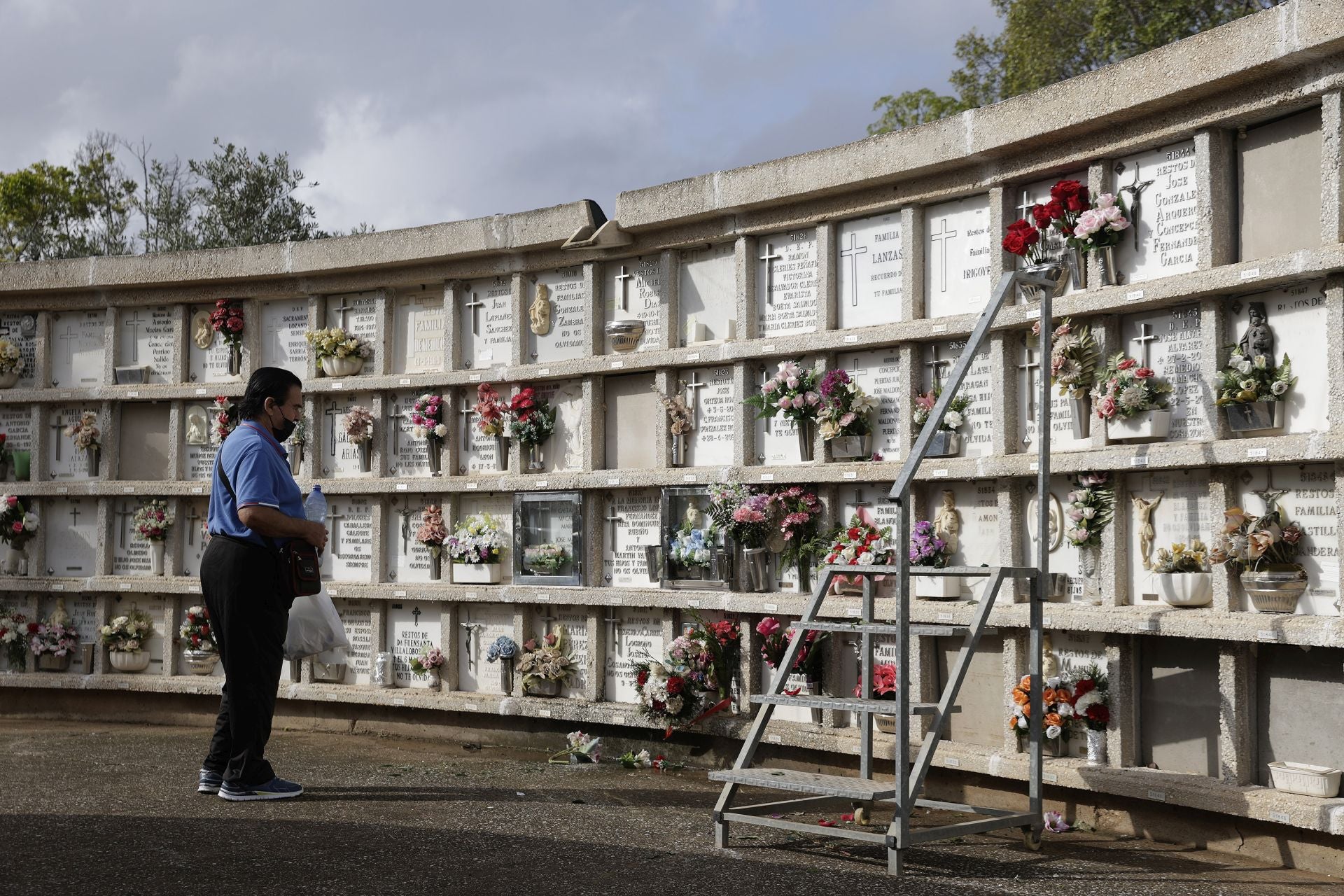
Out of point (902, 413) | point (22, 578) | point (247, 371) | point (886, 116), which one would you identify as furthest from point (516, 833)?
point (886, 116)

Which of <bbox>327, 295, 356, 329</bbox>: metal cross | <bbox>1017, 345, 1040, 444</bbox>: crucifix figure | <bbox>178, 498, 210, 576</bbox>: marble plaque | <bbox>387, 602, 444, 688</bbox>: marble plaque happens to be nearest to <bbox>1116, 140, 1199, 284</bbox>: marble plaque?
<bbox>1017, 345, 1040, 444</bbox>: crucifix figure

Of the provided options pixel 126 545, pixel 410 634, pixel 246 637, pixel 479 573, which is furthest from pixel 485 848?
pixel 126 545

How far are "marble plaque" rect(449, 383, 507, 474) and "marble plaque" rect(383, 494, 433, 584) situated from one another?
1.04ft

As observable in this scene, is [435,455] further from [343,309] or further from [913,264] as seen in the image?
[913,264]

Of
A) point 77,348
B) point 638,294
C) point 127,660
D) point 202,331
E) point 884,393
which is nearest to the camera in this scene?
point 884,393

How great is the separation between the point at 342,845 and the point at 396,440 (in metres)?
4.14

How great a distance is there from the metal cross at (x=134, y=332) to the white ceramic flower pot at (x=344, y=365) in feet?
5.29

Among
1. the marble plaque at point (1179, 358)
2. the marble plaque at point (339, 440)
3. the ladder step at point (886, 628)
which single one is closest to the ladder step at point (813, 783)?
the ladder step at point (886, 628)

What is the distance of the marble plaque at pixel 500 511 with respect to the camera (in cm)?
820

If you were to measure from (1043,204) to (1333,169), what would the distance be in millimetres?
1301

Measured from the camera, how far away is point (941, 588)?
6297mm

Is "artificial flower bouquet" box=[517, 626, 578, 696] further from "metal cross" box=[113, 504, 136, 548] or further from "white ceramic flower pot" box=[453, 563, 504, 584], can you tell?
"metal cross" box=[113, 504, 136, 548]

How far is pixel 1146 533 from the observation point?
562 cm

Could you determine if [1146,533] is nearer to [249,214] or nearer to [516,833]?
[516,833]
